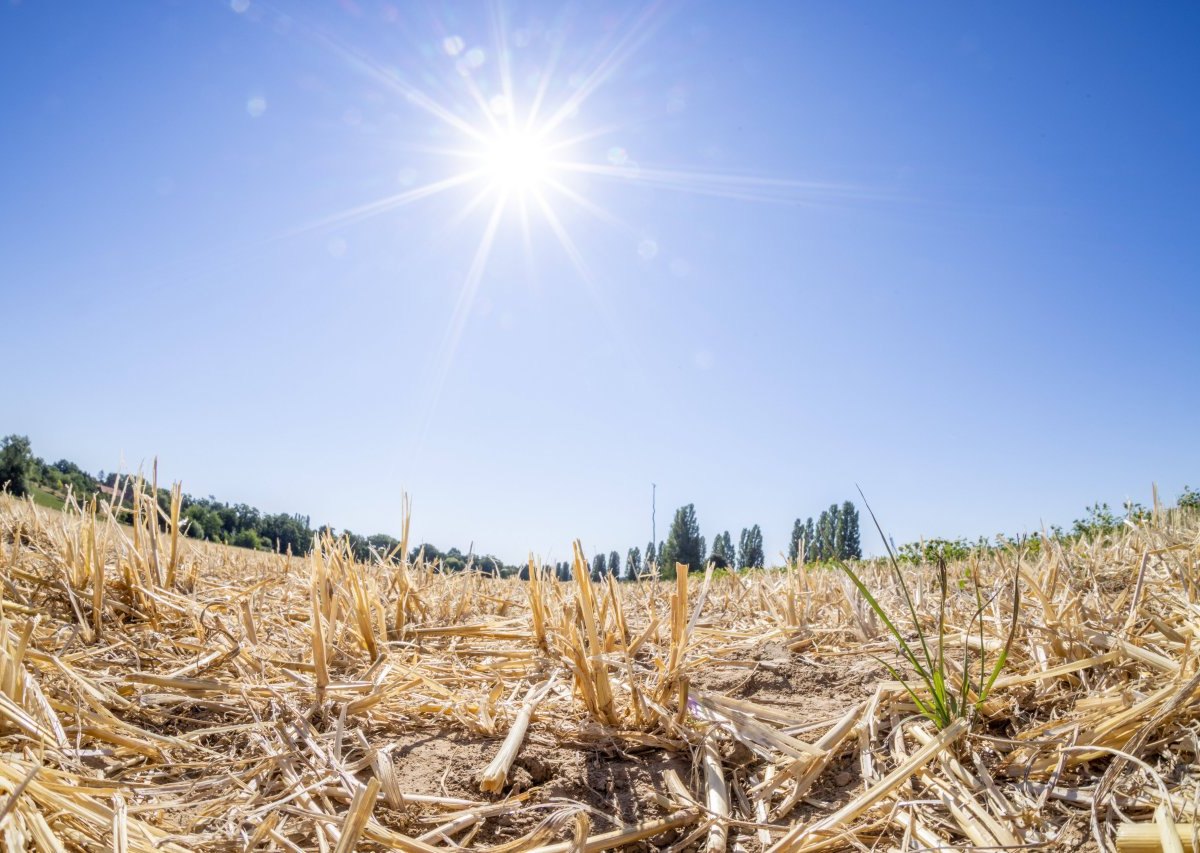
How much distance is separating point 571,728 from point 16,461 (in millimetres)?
62010

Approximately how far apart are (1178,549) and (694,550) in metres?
50.3

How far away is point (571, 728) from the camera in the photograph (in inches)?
61.7

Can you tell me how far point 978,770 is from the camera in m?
1.26

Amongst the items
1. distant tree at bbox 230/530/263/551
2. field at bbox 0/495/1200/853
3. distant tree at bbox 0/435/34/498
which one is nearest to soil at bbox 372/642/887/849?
field at bbox 0/495/1200/853

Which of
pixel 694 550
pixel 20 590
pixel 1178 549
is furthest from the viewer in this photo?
pixel 694 550

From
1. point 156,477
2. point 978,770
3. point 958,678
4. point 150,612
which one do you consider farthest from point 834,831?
point 156,477

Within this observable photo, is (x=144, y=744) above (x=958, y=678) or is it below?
below

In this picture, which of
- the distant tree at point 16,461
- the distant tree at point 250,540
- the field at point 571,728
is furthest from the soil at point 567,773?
the distant tree at point 16,461

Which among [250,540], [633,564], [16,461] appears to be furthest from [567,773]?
[16,461]

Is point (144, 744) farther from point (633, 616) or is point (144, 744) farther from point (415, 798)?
point (633, 616)

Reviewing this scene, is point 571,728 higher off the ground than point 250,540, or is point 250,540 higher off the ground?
point 571,728

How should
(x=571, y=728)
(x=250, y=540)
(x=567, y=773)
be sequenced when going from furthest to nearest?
(x=250, y=540) < (x=571, y=728) < (x=567, y=773)

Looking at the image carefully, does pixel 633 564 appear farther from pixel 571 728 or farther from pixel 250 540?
pixel 250 540

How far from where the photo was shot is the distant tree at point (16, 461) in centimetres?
4388
